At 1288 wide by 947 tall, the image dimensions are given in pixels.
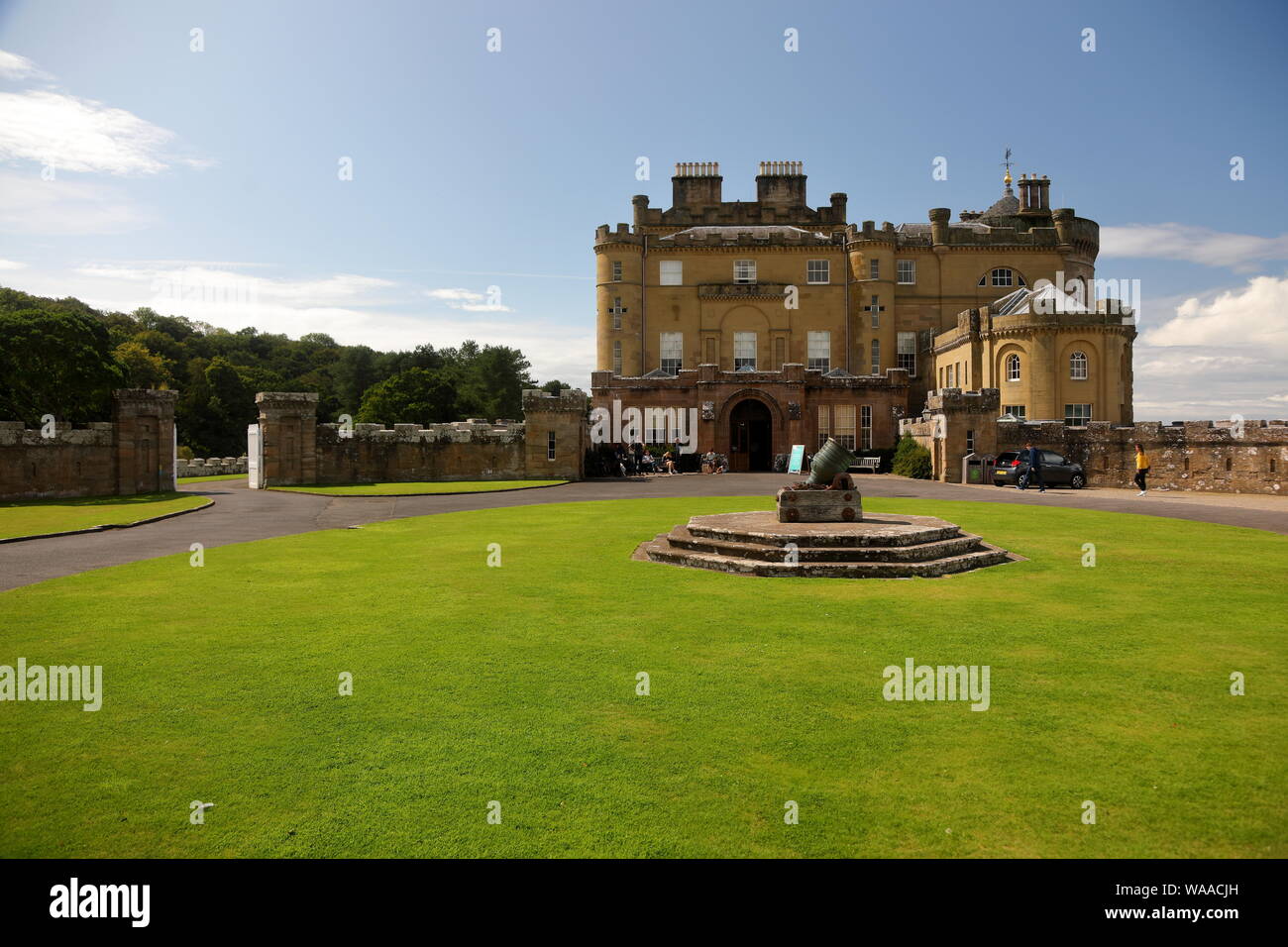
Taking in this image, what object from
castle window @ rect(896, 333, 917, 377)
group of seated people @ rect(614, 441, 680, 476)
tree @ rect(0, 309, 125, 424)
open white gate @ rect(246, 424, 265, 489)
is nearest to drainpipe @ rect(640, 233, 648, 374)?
group of seated people @ rect(614, 441, 680, 476)

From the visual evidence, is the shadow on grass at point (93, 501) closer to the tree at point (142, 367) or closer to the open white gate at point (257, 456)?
the open white gate at point (257, 456)

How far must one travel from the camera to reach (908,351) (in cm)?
5500

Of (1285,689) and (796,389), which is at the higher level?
(796,389)

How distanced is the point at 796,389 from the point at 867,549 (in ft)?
111

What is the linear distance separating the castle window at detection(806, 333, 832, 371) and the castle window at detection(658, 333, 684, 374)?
349 inches

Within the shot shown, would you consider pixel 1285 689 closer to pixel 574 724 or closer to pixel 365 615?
pixel 574 724

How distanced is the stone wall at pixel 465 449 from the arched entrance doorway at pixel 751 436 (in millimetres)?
10828

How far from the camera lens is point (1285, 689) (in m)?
6.27

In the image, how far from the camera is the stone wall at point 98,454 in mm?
25531

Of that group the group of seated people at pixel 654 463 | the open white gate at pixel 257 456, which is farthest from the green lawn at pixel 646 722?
the group of seated people at pixel 654 463

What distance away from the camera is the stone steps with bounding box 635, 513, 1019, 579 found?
458 inches

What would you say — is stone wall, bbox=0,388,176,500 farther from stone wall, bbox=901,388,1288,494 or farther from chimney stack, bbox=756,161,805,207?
chimney stack, bbox=756,161,805,207
